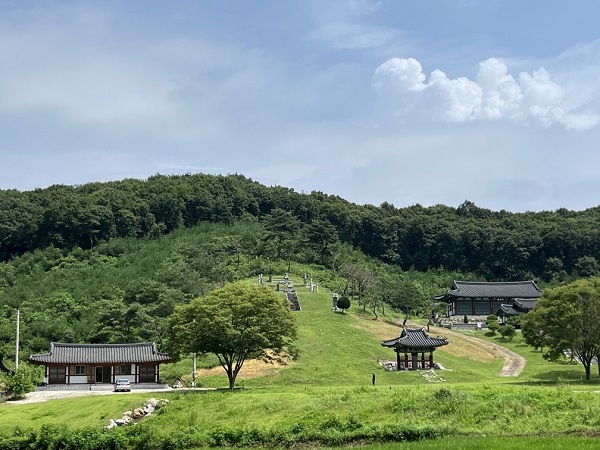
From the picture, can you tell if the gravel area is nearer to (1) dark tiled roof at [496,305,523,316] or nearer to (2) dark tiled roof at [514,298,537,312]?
(1) dark tiled roof at [496,305,523,316]

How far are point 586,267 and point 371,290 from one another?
4883 cm

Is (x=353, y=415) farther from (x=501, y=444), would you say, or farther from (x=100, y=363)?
(x=100, y=363)

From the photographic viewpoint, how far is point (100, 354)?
55.9 metres

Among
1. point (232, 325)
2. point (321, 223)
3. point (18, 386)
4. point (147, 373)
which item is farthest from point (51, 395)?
point (321, 223)

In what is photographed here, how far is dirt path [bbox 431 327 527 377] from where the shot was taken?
189ft

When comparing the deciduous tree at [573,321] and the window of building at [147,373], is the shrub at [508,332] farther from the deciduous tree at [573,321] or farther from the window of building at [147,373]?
the window of building at [147,373]

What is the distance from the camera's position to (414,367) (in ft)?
190

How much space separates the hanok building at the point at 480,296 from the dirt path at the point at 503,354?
1334 centimetres

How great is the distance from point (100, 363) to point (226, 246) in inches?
2022

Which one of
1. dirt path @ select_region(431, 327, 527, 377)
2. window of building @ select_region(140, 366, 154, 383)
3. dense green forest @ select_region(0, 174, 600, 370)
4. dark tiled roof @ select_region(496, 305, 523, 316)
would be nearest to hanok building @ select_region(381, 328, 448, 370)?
dirt path @ select_region(431, 327, 527, 377)

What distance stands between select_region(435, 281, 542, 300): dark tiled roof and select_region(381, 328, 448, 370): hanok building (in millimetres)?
38858

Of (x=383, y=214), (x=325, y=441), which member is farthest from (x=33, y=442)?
(x=383, y=214)

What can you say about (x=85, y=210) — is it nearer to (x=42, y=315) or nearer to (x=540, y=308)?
(x=42, y=315)

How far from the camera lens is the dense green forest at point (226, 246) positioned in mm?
81062
